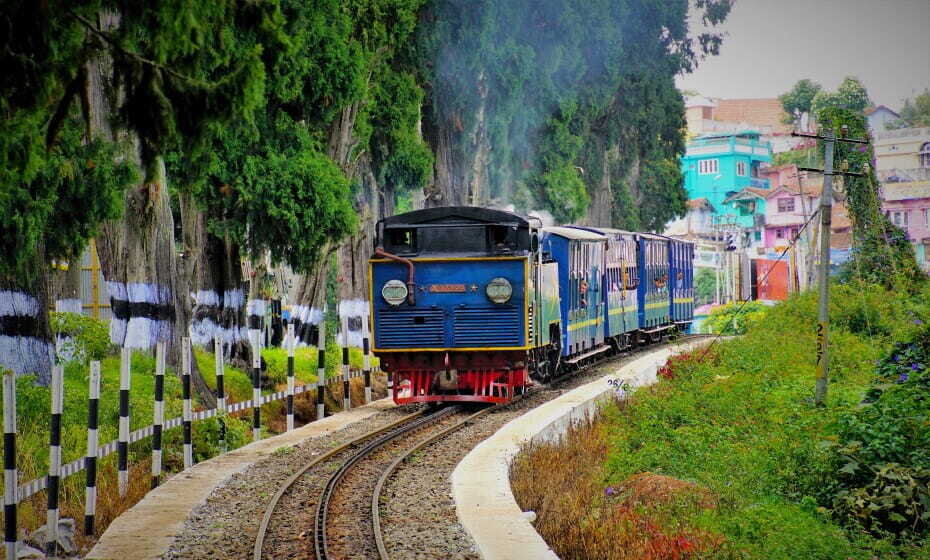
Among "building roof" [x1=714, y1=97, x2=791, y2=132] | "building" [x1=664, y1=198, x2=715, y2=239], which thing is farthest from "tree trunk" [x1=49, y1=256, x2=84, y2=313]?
"building roof" [x1=714, y1=97, x2=791, y2=132]

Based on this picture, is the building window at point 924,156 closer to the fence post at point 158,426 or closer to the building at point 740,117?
the building at point 740,117

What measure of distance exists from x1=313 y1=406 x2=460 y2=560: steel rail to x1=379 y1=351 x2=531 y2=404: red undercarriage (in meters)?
0.41

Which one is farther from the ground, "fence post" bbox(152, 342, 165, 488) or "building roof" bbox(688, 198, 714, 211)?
"building roof" bbox(688, 198, 714, 211)

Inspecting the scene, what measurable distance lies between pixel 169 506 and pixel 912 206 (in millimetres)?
58134

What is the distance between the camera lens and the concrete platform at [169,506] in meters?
11.1

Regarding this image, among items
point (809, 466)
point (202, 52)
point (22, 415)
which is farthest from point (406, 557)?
point (22, 415)

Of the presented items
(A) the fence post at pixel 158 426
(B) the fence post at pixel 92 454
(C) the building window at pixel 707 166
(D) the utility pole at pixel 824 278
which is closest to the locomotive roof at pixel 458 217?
(D) the utility pole at pixel 824 278

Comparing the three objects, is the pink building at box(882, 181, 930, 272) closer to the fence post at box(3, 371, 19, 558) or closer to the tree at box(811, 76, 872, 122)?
the tree at box(811, 76, 872, 122)

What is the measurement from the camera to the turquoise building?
318ft

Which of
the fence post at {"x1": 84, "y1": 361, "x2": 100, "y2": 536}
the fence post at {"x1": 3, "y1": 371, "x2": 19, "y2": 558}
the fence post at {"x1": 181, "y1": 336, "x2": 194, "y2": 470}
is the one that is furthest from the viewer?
the fence post at {"x1": 181, "y1": 336, "x2": 194, "y2": 470}

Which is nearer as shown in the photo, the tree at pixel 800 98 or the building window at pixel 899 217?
the building window at pixel 899 217

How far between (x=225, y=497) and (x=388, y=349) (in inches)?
291

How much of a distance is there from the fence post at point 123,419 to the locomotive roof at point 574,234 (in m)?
12.0

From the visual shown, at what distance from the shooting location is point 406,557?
35.8 feet
